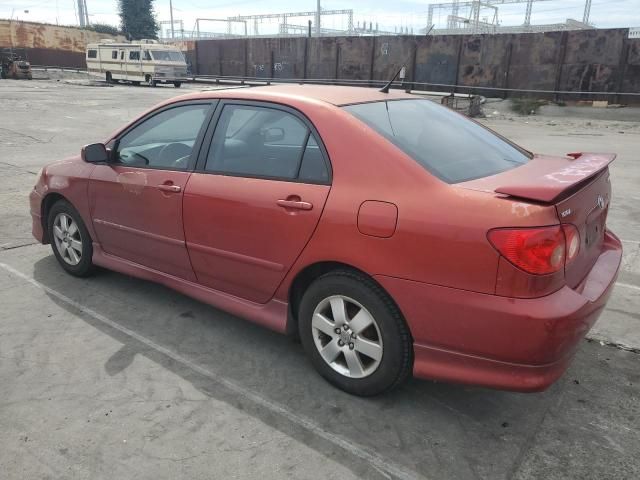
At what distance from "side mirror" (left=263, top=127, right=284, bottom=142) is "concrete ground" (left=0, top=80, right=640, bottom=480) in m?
1.30

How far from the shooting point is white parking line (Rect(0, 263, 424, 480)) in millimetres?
2383

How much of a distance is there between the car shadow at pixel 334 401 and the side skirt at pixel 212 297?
251 millimetres

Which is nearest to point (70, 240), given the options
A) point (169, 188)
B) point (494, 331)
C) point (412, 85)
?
point (169, 188)

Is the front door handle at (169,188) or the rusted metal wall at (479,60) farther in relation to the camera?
the rusted metal wall at (479,60)

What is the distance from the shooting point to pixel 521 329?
227 cm

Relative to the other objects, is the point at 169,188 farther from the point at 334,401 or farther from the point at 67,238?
the point at 334,401

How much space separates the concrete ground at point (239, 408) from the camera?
240 centimetres

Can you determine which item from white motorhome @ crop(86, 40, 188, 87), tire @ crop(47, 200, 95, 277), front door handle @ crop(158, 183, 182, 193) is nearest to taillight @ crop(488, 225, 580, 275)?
front door handle @ crop(158, 183, 182, 193)

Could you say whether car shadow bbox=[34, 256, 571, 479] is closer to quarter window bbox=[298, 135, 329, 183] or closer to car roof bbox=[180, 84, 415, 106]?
quarter window bbox=[298, 135, 329, 183]

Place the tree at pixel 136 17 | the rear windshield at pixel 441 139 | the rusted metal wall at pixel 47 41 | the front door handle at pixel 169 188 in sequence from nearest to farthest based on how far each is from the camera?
the rear windshield at pixel 441 139
the front door handle at pixel 169 188
the rusted metal wall at pixel 47 41
the tree at pixel 136 17

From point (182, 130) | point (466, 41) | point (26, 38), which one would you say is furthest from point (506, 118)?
point (26, 38)

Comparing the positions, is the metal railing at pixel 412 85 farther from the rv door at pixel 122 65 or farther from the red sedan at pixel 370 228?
the red sedan at pixel 370 228

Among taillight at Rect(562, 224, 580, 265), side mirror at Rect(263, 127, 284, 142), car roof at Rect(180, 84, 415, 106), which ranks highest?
car roof at Rect(180, 84, 415, 106)

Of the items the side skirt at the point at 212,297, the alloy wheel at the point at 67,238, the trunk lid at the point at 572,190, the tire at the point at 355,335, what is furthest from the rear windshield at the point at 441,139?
the alloy wheel at the point at 67,238
